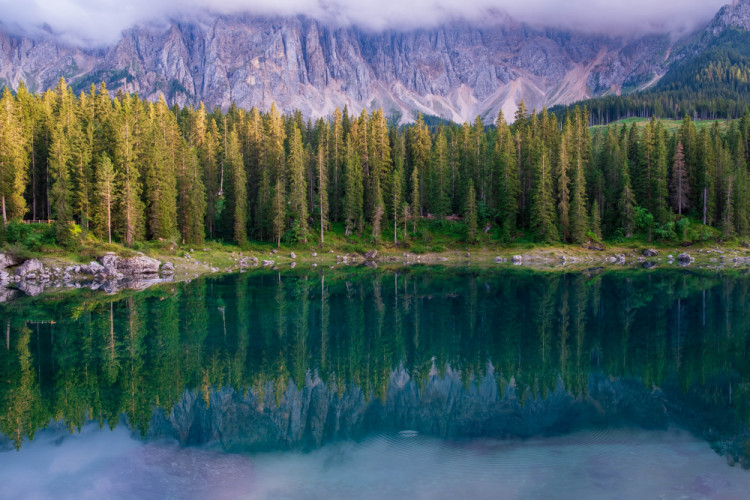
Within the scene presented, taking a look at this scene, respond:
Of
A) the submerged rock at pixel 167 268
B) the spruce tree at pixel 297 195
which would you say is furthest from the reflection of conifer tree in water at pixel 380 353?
the spruce tree at pixel 297 195

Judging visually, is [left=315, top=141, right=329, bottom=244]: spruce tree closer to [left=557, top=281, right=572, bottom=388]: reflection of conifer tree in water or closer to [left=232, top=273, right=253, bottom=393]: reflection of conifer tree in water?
[left=232, top=273, right=253, bottom=393]: reflection of conifer tree in water

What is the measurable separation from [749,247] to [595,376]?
70.4 m

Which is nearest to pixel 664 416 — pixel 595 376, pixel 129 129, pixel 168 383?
pixel 595 376

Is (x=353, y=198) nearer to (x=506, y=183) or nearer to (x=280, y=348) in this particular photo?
(x=506, y=183)

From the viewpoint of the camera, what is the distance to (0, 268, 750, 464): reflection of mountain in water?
14.9 meters

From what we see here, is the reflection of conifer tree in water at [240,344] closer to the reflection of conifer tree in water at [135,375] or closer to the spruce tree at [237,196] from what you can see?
the reflection of conifer tree in water at [135,375]

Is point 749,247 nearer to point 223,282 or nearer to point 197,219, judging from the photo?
point 223,282

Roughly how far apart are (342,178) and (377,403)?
69.9 meters

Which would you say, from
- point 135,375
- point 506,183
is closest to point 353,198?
point 506,183

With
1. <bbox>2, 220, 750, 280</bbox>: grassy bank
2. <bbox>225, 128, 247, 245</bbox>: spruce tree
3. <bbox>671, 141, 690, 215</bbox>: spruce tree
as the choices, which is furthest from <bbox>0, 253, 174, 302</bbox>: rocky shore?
<bbox>671, 141, 690, 215</bbox>: spruce tree

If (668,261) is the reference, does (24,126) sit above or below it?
above

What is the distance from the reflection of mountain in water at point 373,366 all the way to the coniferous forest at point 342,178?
26.7 metres

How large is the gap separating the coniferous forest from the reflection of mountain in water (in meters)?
26.7

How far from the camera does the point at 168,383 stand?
18141mm
